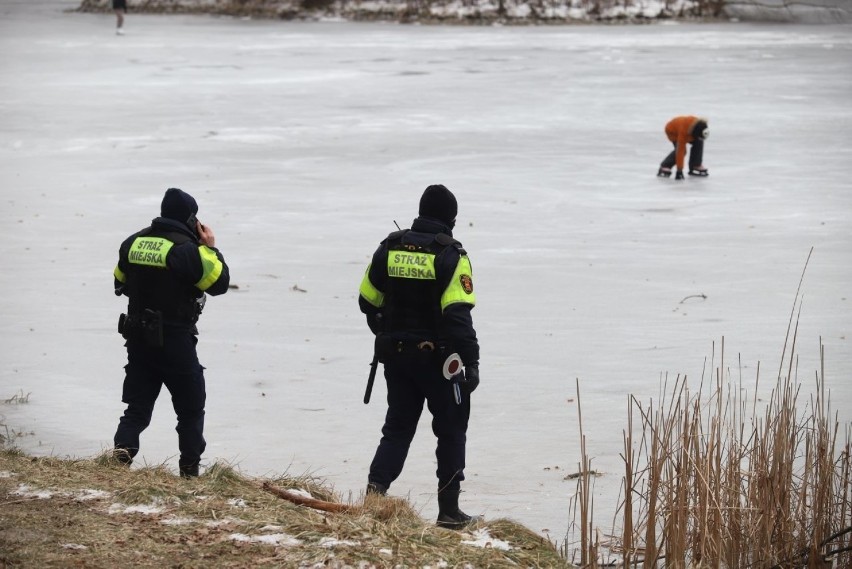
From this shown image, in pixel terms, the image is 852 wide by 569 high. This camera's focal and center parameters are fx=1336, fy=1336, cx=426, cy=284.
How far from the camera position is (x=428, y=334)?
19.6 ft

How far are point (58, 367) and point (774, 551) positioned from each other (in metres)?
5.05

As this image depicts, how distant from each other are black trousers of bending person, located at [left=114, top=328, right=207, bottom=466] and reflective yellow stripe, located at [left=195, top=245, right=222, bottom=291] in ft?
0.83

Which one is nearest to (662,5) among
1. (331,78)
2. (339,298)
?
(331,78)

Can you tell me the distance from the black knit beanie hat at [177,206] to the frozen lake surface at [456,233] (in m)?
Result: 1.20

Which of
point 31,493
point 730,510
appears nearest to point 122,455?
point 31,493

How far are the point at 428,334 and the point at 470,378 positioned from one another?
273mm

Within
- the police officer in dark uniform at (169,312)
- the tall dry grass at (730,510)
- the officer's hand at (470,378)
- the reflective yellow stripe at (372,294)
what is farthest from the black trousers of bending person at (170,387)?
the tall dry grass at (730,510)

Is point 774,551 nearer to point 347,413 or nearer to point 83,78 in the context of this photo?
point 347,413

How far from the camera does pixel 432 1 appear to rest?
45281 millimetres

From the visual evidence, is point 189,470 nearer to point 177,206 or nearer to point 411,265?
point 177,206

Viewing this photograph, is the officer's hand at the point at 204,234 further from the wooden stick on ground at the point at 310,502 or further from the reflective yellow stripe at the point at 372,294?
the wooden stick on ground at the point at 310,502

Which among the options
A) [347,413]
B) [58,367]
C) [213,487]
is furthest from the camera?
[58,367]

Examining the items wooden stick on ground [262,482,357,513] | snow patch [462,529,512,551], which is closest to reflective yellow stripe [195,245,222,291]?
wooden stick on ground [262,482,357,513]

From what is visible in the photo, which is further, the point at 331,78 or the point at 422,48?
the point at 422,48
